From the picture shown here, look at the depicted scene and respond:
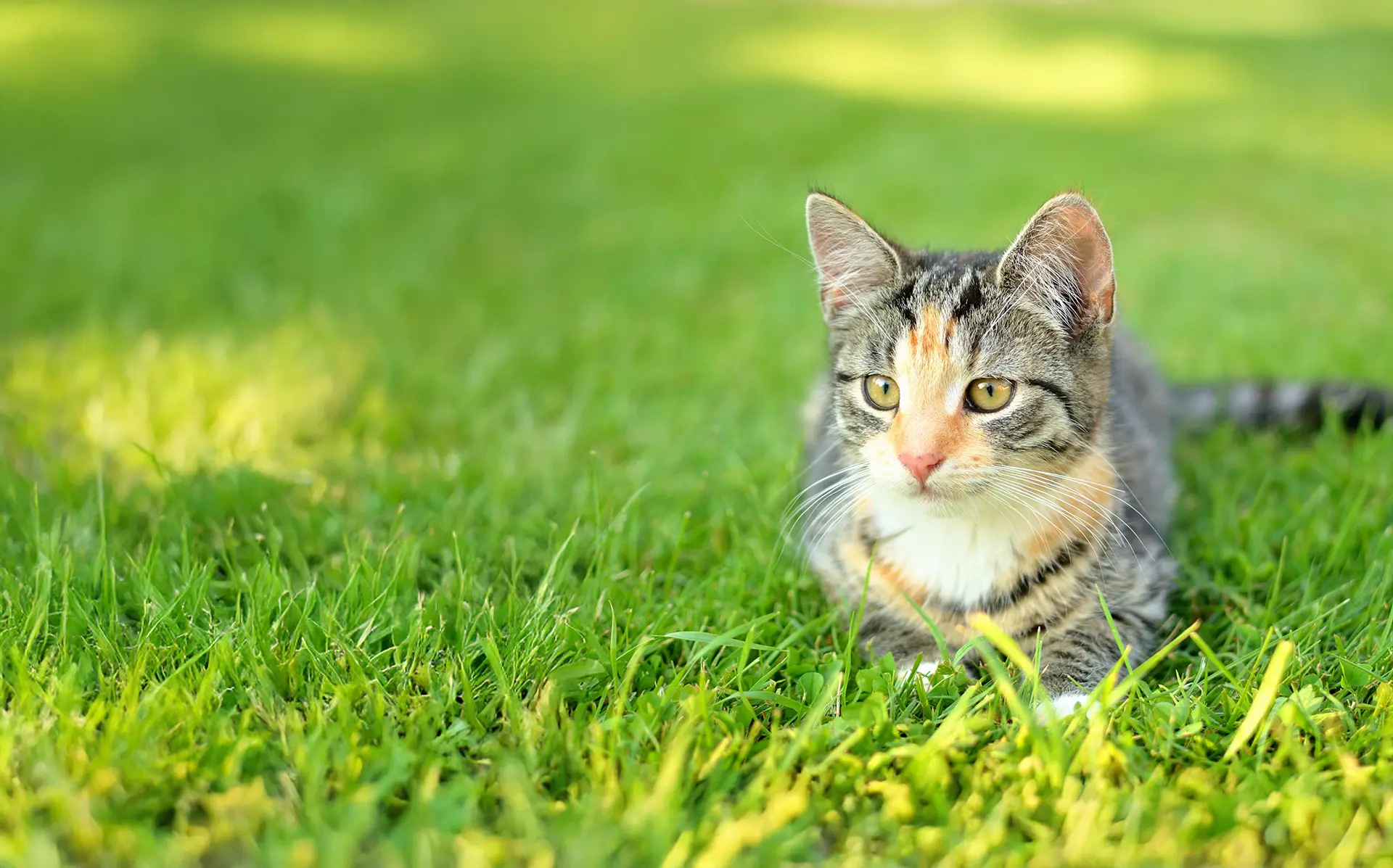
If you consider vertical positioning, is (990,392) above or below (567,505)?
above

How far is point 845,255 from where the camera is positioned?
2.31 meters

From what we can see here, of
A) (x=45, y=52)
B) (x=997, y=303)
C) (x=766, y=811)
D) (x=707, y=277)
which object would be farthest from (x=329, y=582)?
(x=45, y=52)

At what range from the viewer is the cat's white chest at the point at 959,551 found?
6.88ft

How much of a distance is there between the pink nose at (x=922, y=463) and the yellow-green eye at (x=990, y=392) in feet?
0.65

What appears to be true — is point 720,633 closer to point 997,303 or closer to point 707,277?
point 997,303

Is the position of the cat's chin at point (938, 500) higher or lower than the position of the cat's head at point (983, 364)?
lower

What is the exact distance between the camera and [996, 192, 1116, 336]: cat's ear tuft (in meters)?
1.99

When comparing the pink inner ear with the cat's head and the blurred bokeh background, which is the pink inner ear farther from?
the blurred bokeh background

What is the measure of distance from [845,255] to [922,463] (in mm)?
609

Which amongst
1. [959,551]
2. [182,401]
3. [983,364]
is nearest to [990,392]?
[983,364]

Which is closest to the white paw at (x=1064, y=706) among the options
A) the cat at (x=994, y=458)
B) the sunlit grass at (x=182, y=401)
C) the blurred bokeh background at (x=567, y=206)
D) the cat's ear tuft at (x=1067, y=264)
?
the cat at (x=994, y=458)

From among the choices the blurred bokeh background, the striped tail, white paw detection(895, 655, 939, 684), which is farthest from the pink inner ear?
the striped tail

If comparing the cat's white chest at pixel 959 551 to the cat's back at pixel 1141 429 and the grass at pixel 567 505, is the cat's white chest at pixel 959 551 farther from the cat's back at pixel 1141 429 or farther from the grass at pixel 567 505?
the cat's back at pixel 1141 429

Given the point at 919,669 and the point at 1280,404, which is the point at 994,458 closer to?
the point at 919,669
